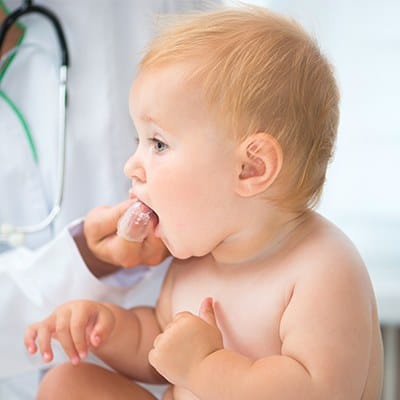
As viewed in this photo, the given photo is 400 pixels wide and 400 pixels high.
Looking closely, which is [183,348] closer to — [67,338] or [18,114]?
[67,338]

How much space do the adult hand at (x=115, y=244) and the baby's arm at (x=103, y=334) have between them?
0.19 feet

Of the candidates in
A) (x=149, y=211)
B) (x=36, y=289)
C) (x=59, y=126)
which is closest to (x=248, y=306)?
(x=149, y=211)

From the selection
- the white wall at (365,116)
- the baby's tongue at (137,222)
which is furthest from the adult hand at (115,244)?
the white wall at (365,116)

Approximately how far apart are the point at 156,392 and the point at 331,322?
0.34 m

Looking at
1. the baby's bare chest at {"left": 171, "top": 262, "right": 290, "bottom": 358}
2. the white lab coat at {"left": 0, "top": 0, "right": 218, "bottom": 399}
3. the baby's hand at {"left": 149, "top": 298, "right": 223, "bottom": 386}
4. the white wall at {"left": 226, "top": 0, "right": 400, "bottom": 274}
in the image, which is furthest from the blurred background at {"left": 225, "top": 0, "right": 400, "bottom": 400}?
the baby's hand at {"left": 149, "top": 298, "right": 223, "bottom": 386}

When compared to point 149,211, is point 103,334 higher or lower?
lower

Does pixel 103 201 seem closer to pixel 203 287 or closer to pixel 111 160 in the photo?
pixel 111 160

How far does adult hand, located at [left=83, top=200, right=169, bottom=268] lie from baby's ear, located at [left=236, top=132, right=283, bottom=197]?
18 cm

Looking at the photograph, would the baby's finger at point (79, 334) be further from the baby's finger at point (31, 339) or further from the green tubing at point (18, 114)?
the green tubing at point (18, 114)

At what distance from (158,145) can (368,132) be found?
65 cm

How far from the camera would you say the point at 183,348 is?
771 millimetres

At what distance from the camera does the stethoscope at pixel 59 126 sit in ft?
3.47

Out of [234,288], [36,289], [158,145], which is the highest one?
[158,145]

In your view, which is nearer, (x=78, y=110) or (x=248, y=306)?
(x=248, y=306)
